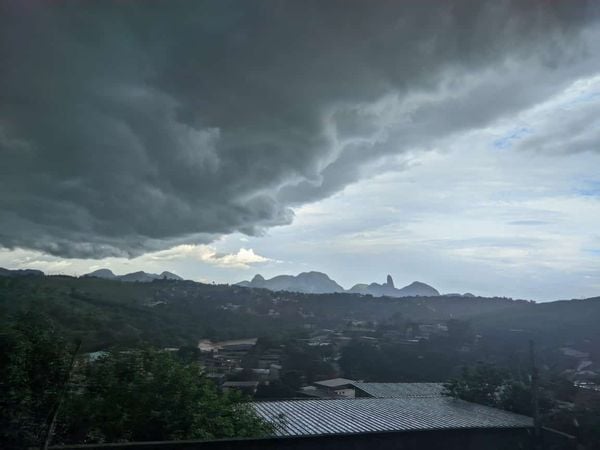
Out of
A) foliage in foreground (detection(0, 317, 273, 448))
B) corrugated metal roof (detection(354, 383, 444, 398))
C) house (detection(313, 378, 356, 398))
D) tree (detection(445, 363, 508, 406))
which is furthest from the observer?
house (detection(313, 378, 356, 398))

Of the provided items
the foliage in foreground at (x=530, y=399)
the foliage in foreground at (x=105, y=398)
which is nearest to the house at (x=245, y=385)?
the foliage in foreground at (x=530, y=399)

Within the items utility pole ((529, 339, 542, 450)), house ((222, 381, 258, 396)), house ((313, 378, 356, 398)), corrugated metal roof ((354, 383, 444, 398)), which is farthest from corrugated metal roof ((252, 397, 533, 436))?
house ((222, 381, 258, 396))

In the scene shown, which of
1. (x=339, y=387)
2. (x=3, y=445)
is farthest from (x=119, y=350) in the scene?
(x=339, y=387)

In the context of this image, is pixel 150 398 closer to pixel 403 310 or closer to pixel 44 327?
pixel 44 327

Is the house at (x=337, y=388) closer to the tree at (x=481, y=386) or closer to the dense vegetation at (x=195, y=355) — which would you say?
the dense vegetation at (x=195, y=355)

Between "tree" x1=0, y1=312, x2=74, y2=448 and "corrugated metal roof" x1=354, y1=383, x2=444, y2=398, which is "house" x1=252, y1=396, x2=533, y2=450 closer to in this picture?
"tree" x1=0, y1=312, x2=74, y2=448
